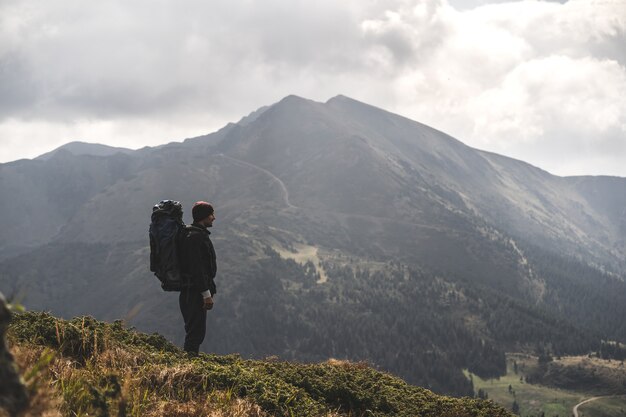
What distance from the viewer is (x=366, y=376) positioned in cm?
1102

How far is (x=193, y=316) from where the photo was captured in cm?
1064

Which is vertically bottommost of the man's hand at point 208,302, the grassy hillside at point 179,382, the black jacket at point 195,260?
the grassy hillside at point 179,382

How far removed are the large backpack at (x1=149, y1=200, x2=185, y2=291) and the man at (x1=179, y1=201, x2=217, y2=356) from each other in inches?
7.2

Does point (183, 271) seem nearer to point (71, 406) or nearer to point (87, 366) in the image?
point (87, 366)

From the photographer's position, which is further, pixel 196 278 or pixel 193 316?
pixel 193 316

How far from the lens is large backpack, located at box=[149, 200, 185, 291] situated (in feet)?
33.9

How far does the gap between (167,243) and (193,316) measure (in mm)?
1708

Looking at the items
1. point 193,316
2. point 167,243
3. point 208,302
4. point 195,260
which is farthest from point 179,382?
point 167,243

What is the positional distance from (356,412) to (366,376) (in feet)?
6.80

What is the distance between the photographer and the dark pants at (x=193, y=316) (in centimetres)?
1066

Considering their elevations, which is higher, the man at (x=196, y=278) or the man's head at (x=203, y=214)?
the man's head at (x=203, y=214)

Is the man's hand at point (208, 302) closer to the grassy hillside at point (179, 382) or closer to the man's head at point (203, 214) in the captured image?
the grassy hillside at point (179, 382)

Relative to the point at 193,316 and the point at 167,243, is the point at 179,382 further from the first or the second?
the point at 167,243

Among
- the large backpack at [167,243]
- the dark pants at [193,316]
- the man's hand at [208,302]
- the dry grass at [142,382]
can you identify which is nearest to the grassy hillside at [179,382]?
the dry grass at [142,382]
